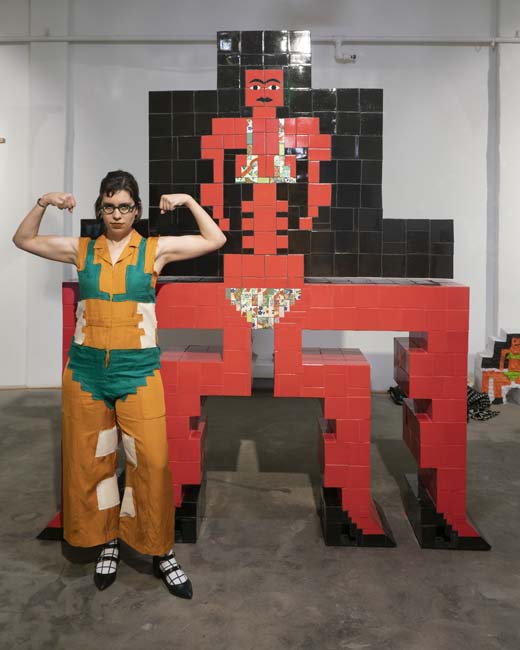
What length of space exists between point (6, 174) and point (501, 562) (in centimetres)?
471

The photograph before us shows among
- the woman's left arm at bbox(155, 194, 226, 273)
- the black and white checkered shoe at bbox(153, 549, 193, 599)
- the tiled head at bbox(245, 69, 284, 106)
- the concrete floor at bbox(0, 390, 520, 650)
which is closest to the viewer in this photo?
the concrete floor at bbox(0, 390, 520, 650)

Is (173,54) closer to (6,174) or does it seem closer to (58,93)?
(58,93)

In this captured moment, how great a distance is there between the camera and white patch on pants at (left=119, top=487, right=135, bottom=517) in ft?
7.90

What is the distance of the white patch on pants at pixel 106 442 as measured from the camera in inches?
93.4

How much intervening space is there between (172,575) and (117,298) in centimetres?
102

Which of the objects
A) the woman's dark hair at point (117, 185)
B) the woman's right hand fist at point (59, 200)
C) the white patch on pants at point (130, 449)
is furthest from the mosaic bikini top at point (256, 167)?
the white patch on pants at point (130, 449)

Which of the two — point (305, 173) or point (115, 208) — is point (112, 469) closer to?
point (115, 208)

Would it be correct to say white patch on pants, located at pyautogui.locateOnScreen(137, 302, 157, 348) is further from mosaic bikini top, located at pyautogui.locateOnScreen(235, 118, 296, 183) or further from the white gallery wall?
the white gallery wall

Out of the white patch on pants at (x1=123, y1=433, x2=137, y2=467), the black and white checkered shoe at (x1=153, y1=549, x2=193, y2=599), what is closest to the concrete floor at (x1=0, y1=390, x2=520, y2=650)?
the black and white checkered shoe at (x1=153, y1=549, x2=193, y2=599)

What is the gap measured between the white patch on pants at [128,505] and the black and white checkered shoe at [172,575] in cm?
19

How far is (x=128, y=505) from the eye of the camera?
7.93ft

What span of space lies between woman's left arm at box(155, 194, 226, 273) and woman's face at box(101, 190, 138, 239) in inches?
5.4

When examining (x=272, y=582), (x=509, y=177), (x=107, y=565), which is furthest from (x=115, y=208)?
(x=509, y=177)

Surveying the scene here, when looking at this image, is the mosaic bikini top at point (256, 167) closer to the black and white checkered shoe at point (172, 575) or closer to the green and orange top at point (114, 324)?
the green and orange top at point (114, 324)
